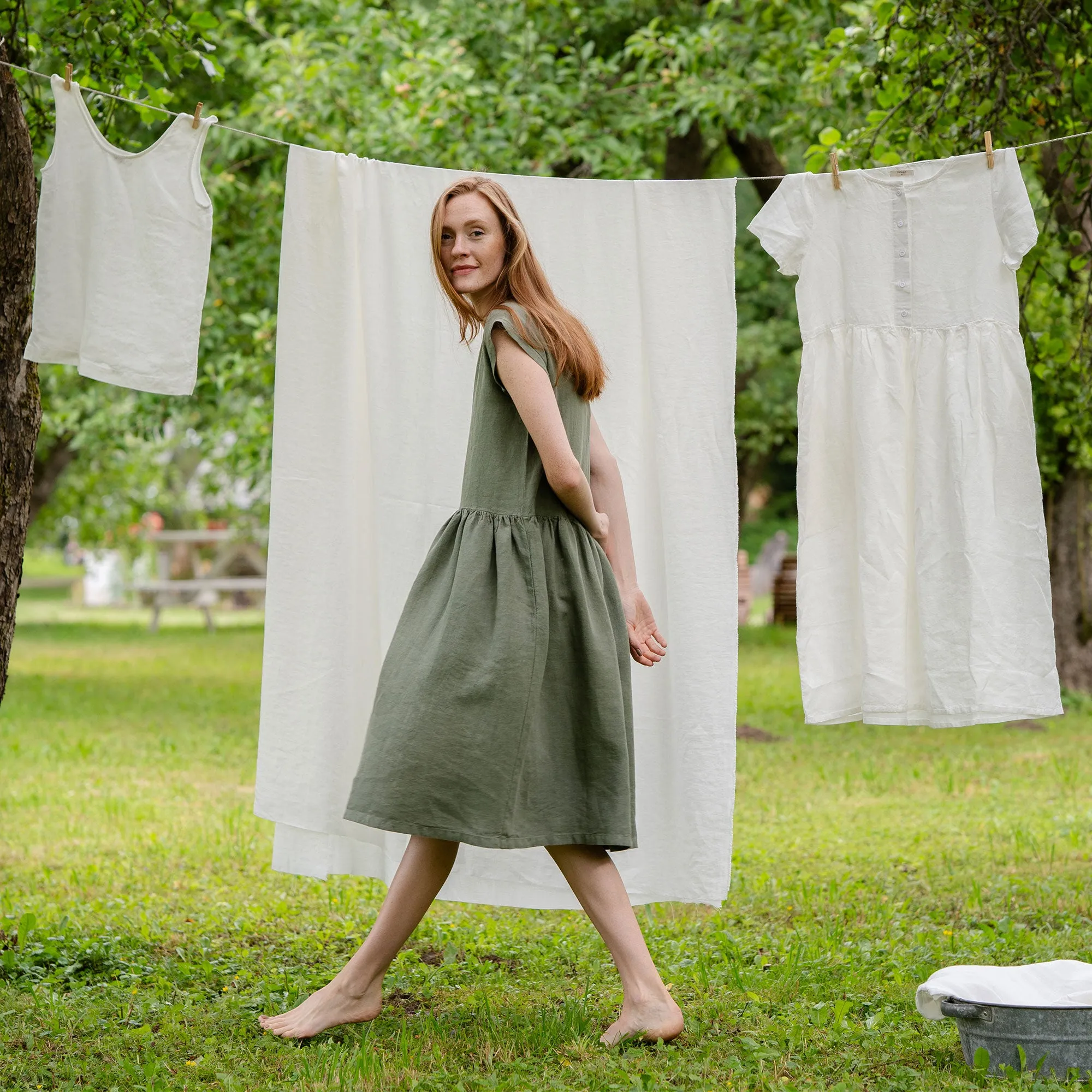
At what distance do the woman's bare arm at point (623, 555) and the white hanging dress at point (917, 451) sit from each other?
44cm

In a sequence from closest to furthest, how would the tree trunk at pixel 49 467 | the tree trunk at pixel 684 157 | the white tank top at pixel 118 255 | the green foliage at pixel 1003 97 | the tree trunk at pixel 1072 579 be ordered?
1. the white tank top at pixel 118 255
2. the green foliage at pixel 1003 97
3. the tree trunk at pixel 684 157
4. the tree trunk at pixel 1072 579
5. the tree trunk at pixel 49 467

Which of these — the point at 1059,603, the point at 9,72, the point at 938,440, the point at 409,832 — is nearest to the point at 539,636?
the point at 409,832

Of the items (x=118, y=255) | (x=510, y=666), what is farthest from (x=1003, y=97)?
(x=118, y=255)

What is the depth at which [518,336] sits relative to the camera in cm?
292

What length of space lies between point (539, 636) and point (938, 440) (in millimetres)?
1170

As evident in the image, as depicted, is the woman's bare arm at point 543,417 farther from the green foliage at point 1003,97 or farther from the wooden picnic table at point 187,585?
the wooden picnic table at point 187,585

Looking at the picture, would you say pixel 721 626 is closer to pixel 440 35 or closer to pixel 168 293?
pixel 168 293

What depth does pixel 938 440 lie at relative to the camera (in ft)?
11.0

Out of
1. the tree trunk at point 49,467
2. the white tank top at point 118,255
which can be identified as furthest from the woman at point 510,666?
the tree trunk at point 49,467

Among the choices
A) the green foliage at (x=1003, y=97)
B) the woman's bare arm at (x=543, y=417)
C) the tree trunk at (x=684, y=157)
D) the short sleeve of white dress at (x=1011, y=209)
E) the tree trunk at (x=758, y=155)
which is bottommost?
the woman's bare arm at (x=543, y=417)

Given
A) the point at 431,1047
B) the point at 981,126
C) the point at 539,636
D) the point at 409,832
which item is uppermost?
the point at 981,126

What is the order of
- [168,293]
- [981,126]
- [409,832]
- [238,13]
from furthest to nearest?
[238,13], [981,126], [168,293], [409,832]

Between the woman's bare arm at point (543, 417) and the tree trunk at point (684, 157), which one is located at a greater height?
the tree trunk at point (684, 157)

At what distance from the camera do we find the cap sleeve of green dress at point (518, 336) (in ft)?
9.59
